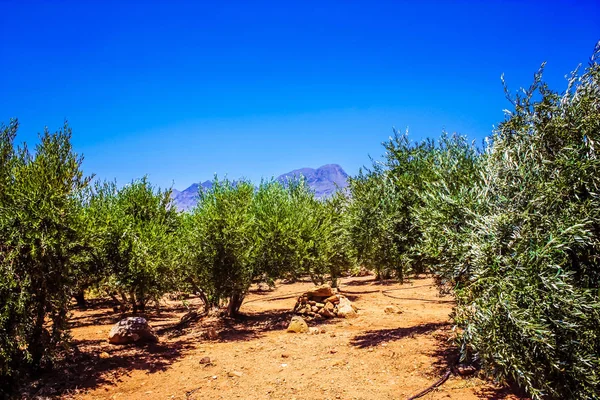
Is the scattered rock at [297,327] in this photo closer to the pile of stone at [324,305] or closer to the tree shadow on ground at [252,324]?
the tree shadow on ground at [252,324]

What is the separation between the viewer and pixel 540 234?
8602 millimetres

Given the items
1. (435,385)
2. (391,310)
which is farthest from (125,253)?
(391,310)

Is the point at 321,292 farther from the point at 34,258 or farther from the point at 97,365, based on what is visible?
the point at 34,258

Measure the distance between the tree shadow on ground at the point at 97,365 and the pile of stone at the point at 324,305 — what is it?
7481 mm

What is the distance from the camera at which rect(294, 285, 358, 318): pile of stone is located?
22.8 metres

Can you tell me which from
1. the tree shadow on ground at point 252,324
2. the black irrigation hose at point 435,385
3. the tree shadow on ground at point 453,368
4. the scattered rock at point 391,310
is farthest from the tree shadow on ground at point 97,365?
the scattered rock at point 391,310

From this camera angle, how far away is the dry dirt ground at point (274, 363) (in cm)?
1166

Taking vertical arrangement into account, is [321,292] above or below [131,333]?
above

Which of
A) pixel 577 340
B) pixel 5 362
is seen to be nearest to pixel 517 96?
pixel 577 340

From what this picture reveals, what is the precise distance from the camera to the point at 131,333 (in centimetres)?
1786

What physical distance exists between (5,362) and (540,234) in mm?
14134

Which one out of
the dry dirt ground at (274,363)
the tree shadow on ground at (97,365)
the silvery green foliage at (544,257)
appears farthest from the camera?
the tree shadow on ground at (97,365)

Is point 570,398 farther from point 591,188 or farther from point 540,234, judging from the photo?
point 591,188

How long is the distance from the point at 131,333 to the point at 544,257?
16930 millimetres
